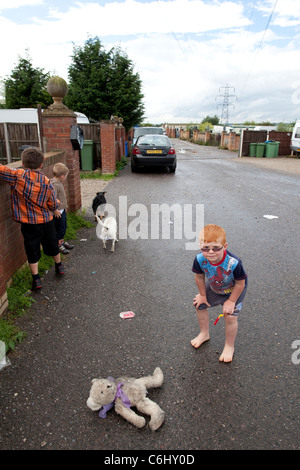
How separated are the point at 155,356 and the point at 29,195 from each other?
2.04m

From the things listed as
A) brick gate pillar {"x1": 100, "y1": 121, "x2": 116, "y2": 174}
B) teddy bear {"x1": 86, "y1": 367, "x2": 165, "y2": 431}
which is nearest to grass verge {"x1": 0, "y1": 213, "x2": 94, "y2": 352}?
teddy bear {"x1": 86, "y1": 367, "x2": 165, "y2": 431}

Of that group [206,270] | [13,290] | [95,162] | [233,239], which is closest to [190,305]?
[206,270]

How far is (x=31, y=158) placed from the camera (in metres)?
3.46

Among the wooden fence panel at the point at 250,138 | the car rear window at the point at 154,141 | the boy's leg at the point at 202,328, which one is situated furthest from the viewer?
the wooden fence panel at the point at 250,138

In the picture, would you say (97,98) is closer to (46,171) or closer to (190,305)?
(46,171)

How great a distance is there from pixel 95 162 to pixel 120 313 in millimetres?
11697

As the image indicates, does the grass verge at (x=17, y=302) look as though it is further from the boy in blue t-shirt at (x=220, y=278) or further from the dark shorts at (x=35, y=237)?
the boy in blue t-shirt at (x=220, y=278)

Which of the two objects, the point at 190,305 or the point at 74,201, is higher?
the point at 74,201

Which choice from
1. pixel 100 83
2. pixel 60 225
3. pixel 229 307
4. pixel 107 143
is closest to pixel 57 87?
pixel 60 225

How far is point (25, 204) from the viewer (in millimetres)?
3523

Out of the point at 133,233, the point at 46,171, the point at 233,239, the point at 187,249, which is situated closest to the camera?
the point at 46,171

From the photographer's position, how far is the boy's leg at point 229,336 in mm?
2666

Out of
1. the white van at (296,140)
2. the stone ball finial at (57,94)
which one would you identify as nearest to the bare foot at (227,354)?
the stone ball finial at (57,94)

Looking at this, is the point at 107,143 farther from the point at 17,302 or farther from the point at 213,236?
the point at 213,236
